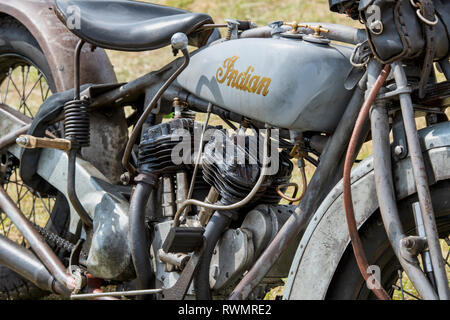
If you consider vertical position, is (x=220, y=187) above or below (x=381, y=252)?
above

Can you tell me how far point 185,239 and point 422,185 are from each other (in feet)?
2.97

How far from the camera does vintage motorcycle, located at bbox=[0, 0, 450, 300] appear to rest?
6.88ft

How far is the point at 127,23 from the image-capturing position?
3.02 m

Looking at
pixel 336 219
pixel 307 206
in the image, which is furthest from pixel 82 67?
pixel 336 219

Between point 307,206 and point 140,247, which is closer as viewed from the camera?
point 307,206

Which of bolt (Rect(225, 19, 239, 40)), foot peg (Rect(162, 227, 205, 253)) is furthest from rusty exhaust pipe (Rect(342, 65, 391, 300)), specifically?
bolt (Rect(225, 19, 239, 40))

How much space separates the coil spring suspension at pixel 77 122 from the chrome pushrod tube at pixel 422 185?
1.42 m

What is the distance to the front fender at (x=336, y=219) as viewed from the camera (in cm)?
208

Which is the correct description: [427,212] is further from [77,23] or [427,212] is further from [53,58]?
[53,58]

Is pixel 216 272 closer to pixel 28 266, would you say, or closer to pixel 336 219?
pixel 336 219

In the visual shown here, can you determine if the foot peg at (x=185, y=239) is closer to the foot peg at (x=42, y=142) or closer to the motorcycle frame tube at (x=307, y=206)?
the motorcycle frame tube at (x=307, y=206)

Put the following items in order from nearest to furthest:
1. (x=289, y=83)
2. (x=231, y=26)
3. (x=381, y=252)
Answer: (x=381, y=252)
(x=289, y=83)
(x=231, y=26)

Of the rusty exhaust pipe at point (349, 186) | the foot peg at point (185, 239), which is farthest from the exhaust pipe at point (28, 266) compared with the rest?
the rusty exhaust pipe at point (349, 186)
